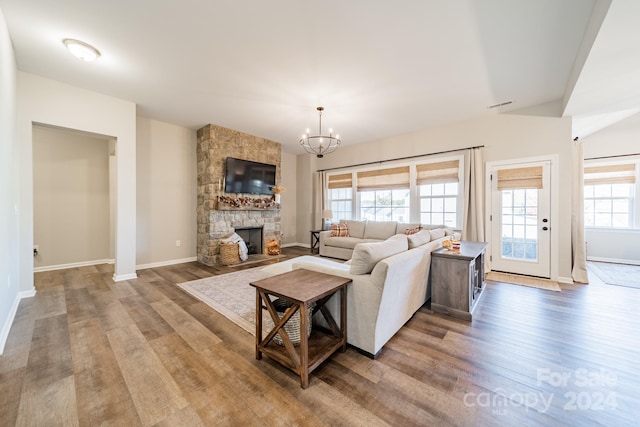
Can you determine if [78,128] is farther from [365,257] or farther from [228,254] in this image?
[365,257]

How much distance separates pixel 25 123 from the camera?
3.10m

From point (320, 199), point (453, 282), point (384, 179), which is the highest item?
point (384, 179)

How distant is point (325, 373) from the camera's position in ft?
5.67

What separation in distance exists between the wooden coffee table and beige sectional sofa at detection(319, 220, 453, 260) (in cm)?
323

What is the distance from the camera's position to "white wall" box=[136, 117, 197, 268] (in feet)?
15.4

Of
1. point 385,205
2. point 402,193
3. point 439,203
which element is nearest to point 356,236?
point 385,205

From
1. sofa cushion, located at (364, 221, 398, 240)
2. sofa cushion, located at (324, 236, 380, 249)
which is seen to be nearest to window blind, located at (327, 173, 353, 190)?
sofa cushion, located at (364, 221, 398, 240)

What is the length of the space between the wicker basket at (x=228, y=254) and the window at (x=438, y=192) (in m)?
4.13

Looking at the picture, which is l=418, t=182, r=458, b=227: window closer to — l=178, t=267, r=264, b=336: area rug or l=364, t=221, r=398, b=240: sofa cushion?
l=364, t=221, r=398, b=240: sofa cushion

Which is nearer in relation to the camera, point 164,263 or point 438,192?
point 164,263

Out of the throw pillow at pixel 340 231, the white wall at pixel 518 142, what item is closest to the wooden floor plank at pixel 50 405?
the throw pillow at pixel 340 231

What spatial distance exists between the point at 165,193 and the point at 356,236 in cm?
432

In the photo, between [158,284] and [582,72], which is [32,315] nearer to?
[158,284]

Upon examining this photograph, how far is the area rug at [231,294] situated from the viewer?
2.60m
